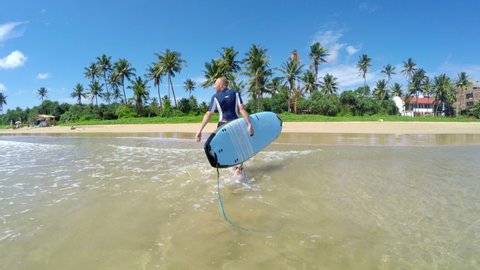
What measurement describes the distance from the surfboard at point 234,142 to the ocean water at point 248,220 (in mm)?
528

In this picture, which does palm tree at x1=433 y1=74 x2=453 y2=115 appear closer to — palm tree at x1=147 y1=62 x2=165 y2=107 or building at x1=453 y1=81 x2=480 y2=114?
building at x1=453 y1=81 x2=480 y2=114

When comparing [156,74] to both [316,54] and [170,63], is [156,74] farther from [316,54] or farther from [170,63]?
[316,54]

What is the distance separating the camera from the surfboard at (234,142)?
4.89 metres

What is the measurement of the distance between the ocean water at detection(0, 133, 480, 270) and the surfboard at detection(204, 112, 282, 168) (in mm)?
528

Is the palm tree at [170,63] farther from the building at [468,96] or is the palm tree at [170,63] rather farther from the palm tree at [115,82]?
the building at [468,96]

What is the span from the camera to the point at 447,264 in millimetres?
2334

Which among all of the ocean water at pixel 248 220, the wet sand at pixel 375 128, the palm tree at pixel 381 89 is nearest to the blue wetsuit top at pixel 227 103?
the ocean water at pixel 248 220

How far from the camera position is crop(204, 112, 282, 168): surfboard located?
489cm

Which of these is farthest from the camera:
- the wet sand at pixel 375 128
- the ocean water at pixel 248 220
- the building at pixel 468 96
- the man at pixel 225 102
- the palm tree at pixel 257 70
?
the building at pixel 468 96

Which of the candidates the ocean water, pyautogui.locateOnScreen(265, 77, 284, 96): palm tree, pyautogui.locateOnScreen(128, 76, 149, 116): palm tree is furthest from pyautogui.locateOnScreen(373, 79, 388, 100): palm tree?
the ocean water

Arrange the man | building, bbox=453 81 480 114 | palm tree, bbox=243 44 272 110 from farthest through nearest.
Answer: building, bbox=453 81 480 114 < palm tree, bbox=243 44 272 110 < the man

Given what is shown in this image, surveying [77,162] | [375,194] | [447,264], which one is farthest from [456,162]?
[77,162]

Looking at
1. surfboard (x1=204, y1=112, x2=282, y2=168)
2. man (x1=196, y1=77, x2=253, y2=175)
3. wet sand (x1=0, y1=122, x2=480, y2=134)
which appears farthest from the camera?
wet sand (x1=0, y1=122, x2=480, y2=134)

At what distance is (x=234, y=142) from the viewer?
17.2ft
